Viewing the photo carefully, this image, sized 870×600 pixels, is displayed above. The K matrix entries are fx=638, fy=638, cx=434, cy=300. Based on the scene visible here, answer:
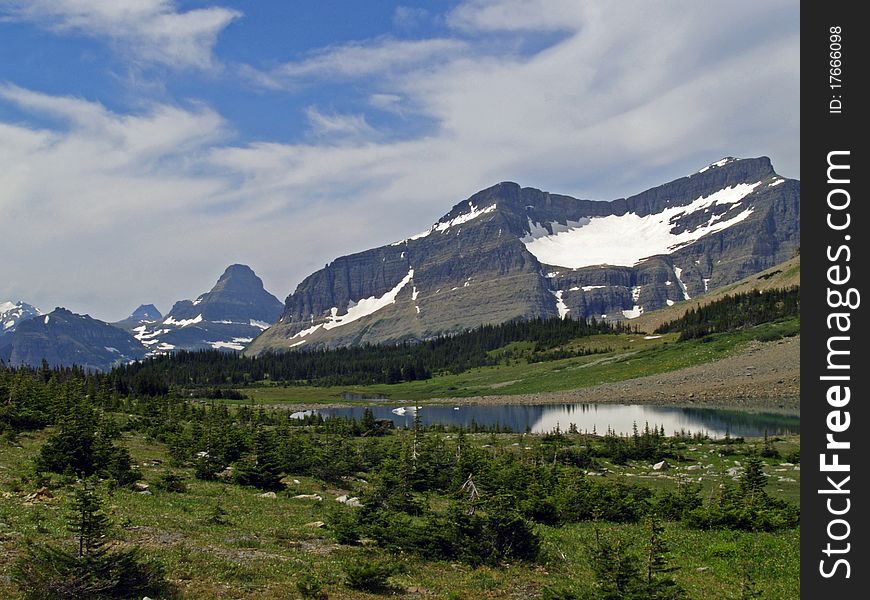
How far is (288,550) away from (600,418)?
323 ft

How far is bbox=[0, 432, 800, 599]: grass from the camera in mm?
17781

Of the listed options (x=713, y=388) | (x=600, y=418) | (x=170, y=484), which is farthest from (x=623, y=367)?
(x=170, y=484)

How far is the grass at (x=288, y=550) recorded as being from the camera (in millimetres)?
17781

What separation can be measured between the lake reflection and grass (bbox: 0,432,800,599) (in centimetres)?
4298

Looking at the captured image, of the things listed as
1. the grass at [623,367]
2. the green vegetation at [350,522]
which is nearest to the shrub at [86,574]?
the green vegetation at [350,522]

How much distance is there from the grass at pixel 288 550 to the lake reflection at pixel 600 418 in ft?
141

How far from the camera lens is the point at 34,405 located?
4638cm

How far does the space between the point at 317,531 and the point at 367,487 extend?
49.1 ft

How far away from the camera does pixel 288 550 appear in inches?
837

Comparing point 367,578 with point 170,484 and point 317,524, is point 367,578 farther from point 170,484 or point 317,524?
point 170,484

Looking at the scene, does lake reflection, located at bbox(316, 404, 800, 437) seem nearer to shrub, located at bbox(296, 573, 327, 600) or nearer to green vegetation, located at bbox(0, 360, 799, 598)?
green vegetation, located at bbox(0, 360, 799, 598)

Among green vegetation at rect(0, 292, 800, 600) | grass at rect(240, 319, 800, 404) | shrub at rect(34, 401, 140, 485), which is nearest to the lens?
green vegetation at rect(0, 292, 800, 600)

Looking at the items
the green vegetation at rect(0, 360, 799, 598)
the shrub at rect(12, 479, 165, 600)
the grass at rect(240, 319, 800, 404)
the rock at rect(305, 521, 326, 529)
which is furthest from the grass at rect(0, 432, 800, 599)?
the grass at rect(240, 319, 800, 404)
